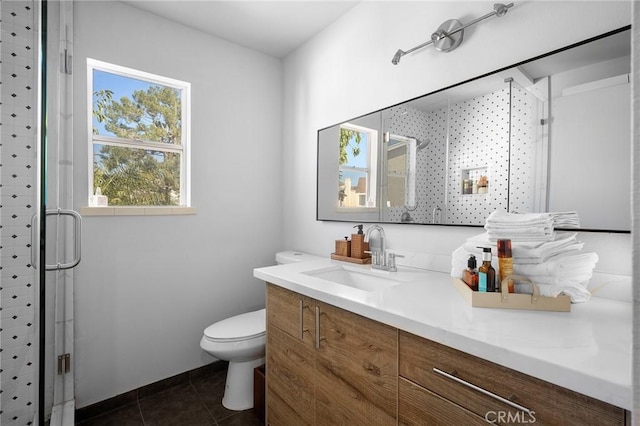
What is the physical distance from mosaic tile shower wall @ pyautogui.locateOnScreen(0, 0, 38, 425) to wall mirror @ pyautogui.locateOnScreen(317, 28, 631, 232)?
1.68 m

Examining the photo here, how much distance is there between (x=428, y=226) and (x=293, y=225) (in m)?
1.30

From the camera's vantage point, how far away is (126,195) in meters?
2.06

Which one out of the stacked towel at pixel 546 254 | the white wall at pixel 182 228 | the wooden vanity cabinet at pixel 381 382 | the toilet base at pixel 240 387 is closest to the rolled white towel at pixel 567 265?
the stacked towel at pixel 546 254

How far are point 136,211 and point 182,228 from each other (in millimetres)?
323

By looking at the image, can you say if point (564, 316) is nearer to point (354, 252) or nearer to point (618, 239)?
point (618, 239)

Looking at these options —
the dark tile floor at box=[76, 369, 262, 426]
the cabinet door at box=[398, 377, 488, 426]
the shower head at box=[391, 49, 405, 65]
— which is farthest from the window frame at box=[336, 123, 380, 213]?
the dark tile floor at box=[76, 369, 262, 426]

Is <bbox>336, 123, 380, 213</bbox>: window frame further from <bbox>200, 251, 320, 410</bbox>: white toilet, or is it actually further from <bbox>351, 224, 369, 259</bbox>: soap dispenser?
<bbox>200, 251, 320, 410</bbox>: white toilet

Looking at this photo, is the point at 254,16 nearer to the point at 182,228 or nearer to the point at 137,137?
the point at 137,137

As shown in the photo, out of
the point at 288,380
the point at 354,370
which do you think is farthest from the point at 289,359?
the point at 354,370

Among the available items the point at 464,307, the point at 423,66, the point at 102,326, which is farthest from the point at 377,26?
the point at 102,326

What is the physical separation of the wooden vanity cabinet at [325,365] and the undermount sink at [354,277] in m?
0.31

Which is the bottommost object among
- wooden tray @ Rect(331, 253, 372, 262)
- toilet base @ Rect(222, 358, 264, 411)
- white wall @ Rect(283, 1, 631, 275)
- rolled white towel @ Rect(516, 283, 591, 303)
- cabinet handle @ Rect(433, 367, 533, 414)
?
toilet base @ Rect(222, 358, 264, 411)

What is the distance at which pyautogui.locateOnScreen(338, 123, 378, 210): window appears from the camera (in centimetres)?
190

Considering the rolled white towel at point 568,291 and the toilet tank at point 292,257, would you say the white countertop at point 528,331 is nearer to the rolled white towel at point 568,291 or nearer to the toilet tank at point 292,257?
the rolled white towel at point 568,291
